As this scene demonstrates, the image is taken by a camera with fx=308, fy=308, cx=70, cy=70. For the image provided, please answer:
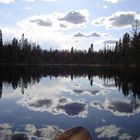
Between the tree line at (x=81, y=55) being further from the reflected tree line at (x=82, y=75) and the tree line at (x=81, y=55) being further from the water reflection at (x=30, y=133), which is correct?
Result: the water reflection at (x=30, y=133)

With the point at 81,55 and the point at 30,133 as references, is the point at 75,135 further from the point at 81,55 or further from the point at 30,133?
the point at 81,55

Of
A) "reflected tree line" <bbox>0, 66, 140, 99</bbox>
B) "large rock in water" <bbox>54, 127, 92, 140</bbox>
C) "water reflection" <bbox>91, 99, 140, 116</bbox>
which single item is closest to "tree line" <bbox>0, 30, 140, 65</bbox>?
"reflected tree line" <bbox>0, 66, 140, 99</bbox>

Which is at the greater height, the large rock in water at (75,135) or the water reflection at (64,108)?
the large rock in water at (75,135)

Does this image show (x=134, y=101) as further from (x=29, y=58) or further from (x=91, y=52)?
(x=91, y=52)

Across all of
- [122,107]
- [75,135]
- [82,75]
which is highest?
[75,135]

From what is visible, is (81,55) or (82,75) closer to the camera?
(82,75)

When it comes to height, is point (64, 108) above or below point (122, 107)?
above

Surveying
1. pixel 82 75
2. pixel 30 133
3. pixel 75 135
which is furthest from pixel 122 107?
pixel 82 75

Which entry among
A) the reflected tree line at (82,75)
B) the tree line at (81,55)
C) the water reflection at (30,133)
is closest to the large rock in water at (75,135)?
the water reflection at (30,133)

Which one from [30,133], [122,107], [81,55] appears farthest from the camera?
[81,55]

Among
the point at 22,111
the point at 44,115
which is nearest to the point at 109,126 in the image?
the point at 44,115

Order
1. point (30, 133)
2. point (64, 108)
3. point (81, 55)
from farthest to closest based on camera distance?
1. point (81, 55)
2. point (64, 108)
3. point (30, 133)

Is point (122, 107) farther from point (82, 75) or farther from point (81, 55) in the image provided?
point (81, 55)

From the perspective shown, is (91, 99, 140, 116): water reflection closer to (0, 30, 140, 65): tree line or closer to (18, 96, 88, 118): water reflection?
(18, 96, 88, 118): water reflection
